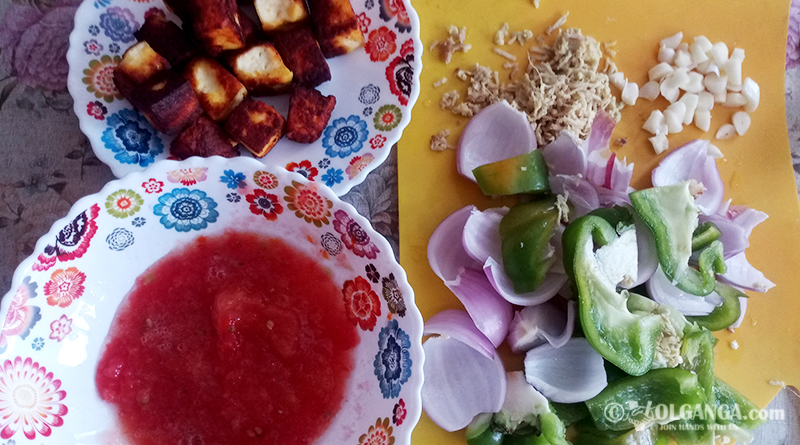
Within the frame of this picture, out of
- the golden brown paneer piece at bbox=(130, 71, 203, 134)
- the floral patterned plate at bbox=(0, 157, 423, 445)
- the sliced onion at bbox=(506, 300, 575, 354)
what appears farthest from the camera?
the sliced onion at bbox=(506, 300, 575, 354)

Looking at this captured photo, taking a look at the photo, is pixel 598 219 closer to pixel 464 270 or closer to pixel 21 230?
pixel 464 270

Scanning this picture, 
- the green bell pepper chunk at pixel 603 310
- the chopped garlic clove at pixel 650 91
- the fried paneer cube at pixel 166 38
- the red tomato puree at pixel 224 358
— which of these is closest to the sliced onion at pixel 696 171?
the chopped garlic clove at pixel 650 91

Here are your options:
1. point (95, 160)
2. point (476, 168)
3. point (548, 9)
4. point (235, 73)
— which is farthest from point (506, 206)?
point (95, 160)

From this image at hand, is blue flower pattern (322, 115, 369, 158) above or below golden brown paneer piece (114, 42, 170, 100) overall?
below

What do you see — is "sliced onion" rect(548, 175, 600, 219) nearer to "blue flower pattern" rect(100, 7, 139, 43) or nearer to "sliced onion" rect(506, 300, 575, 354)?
"sliced onion" rect(506, 300, 575, 354)

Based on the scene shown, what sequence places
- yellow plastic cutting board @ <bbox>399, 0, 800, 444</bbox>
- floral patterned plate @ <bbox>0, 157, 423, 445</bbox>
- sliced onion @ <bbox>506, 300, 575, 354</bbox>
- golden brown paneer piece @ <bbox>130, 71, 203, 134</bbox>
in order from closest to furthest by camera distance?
floral patterned plate @ <bbox>0, 157, 423, 445</bbox>, golden brown paneer piece @ <bbox>130, 71, 203, 134</bbox>, sliced onion @ <bbox>506, 300, 575, 354</bbox>, yellow plastic cutting board @ <bbox>399, 0, 800, 444</bbox>

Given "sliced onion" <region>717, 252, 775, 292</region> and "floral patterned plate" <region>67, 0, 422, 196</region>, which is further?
"sliced onion" <region>717, 252, 775, 292</region>

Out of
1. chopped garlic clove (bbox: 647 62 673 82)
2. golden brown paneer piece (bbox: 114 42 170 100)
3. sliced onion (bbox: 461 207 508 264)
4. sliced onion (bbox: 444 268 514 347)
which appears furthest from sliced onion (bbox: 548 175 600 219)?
golden brown paneer piece (bbox: 114 42 170 100)

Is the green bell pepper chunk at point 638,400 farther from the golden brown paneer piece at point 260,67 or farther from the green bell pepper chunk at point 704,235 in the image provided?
the golden brown paneer piece at point 260,67
